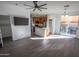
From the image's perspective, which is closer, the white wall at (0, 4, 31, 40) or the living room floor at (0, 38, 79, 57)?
the living room floor at (0, 38, 79, 57)

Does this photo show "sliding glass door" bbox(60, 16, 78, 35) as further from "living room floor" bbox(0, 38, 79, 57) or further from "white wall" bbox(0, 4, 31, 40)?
"white wall" bbox(0, 4, 31, 40)

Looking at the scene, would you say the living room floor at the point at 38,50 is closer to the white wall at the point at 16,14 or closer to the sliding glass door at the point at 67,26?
the sliding glass door at the point at 67,26

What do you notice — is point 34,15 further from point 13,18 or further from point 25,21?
point 13,18

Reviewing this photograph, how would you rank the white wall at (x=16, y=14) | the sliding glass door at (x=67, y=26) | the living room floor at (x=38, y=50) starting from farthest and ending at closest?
the sliding glass door at (x=67, y=26)
the white wall at (x=16, y=14)
the living room floor at (x=38, y=50)

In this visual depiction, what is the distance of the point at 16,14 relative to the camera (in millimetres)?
6027

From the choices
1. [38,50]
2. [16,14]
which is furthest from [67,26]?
[16,14]

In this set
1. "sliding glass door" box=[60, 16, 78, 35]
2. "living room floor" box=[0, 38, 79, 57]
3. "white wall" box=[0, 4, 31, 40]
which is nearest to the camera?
"living room floor" box=[0, 38, 79, 57]

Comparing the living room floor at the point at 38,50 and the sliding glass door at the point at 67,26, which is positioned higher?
the sliding glass door at the point at 67,26

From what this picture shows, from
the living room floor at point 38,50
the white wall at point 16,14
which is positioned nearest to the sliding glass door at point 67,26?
the living room floor at point 38,50

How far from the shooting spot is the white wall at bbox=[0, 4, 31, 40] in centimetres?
494

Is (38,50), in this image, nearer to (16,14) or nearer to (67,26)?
(67,26)

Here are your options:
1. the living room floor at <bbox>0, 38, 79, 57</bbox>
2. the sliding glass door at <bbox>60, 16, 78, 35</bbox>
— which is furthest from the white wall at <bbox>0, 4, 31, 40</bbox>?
the sliding glass door at <bbox>60, 16, 78, 35</bbox>

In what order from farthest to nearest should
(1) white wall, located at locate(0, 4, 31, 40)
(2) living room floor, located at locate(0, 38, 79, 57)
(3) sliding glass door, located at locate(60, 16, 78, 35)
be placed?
(3) sliding glass door, located at locate(60, 16, 78, 35) < (1) white wall, located at locate(0, 4, 31, 40) < (2) living room floor, located at locate(0, 38, 79, 57)

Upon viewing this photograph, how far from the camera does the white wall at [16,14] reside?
4938 mm
